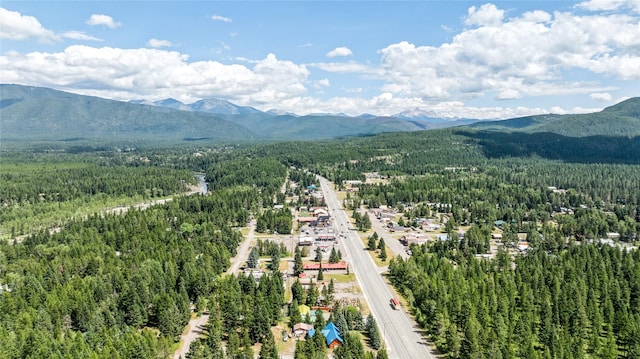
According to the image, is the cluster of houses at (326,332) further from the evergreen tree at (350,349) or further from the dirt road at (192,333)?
the dirt road at (192,333)

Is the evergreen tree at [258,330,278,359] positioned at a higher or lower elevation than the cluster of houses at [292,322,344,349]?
higher

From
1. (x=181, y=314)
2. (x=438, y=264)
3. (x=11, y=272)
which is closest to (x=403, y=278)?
(x=438, y=264)

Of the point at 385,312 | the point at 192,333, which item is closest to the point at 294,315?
the point at 192,333

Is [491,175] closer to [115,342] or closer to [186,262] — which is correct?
[186,262]

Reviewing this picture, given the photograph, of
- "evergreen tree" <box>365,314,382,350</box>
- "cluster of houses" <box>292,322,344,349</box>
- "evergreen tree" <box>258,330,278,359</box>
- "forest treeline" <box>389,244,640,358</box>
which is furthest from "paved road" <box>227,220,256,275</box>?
"evergreen tree" <box>365,314,382,350</box>

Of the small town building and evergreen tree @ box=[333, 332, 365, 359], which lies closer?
evergreen tree @ box=[333, 332, 365, 359]

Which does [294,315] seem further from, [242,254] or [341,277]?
[242,254]

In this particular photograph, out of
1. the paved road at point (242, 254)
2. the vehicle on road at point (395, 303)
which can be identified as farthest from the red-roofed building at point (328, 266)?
the vehicle on road at point (395, 303)

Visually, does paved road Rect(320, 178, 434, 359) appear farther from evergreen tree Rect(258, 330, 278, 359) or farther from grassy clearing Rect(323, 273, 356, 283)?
evergreen tree Rect(258, 330, 278, 359)

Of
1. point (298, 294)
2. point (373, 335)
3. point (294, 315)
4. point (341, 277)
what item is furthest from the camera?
point (341, 277)
